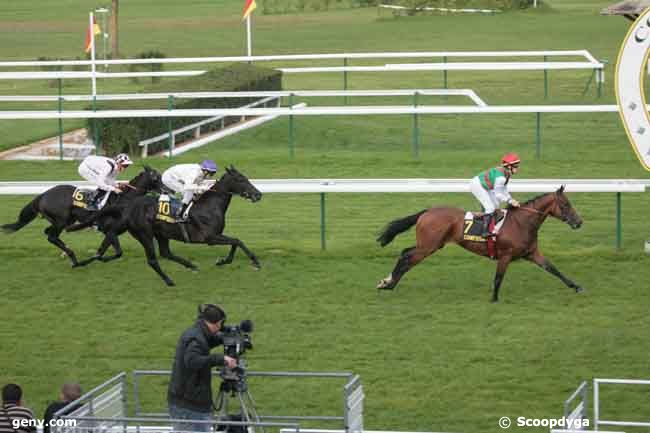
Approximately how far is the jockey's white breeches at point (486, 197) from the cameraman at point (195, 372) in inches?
177

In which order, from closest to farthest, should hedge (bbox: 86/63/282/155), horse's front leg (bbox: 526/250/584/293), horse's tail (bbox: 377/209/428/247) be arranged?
horse's front leg (bbox: 526/250/584/293) < horse's tail (bbox: 377/209/428/247) < hedge (bbox: 86/63/282/155)

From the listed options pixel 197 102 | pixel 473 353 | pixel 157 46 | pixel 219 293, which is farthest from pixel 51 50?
pixel 473 353

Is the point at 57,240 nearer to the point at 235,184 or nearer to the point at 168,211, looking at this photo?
the point at 168,211

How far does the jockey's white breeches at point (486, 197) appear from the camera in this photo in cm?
1141

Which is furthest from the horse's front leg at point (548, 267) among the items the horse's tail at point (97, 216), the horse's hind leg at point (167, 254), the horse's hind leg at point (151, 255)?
the horse's tail at point (97, 216)

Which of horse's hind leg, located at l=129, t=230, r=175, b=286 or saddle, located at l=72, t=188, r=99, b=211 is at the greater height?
saddle, located at l=72, t=188, r=99, b=211

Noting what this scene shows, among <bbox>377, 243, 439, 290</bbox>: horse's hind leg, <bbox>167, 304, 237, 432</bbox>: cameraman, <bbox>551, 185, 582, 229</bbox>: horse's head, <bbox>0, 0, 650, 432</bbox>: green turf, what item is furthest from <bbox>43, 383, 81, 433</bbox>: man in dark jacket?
<bbox>551, 185, 582, 229</bbox>: horse's head

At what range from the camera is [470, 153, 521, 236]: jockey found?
11328 mm

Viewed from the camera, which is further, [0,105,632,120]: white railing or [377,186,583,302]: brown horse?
[0,105,632,120]: white railing

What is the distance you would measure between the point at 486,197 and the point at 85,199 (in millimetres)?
3742

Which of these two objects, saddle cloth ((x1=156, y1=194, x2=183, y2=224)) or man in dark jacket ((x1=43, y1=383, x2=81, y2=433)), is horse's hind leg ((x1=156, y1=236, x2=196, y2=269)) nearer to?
saddle cloth ((x1=156, y1=194, x2=183, y2=224))

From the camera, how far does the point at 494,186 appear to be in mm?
11398

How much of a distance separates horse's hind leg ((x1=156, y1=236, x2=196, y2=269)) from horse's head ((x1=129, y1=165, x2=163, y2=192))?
0.53 metres

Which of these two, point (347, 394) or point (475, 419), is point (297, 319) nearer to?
point (475, 419)
